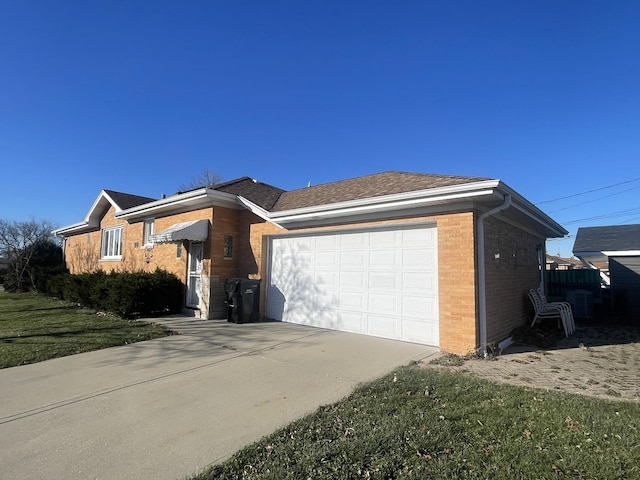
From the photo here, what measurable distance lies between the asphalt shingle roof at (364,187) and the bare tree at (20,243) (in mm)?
20688

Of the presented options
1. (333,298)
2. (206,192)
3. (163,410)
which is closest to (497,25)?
(333,298)

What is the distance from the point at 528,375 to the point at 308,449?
4076 mm

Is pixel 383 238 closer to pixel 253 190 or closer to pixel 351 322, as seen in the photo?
pixel 351 322

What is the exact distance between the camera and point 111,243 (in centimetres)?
1781

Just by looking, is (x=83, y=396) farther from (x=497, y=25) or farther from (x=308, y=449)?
(x=497, y=25)

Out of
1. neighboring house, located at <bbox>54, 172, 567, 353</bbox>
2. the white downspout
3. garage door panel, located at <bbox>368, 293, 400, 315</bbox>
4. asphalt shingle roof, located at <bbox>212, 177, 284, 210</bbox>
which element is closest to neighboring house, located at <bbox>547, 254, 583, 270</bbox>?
neighboring house, located at <bbox>54, 172, 567, 353</bbox>

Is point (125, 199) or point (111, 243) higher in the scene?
point (125, 199)

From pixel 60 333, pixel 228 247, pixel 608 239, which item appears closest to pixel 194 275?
pixel 228 247

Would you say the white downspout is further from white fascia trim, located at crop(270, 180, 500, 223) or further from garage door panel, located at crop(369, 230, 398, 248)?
garage door panel, located at crop(369, 230, 398, 248)

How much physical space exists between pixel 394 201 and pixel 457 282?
212cm

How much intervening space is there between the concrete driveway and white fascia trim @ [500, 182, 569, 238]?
11.4 ft

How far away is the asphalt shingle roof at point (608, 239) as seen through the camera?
14.5 metres

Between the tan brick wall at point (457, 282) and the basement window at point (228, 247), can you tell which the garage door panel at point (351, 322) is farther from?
the basement window at point (228, 247)

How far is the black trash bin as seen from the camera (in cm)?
1003
